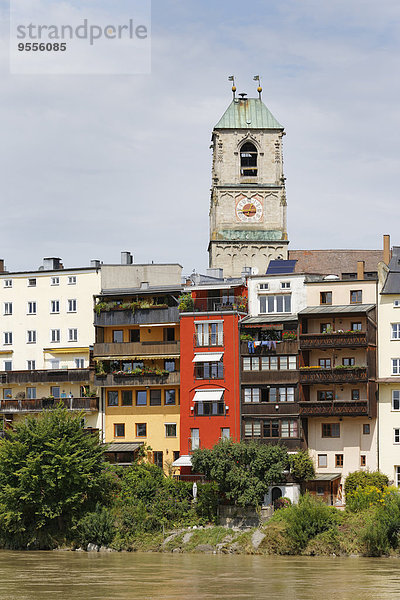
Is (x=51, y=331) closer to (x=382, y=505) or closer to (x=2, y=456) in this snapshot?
(x=2, y=456)

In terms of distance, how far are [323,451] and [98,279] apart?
23.4 meters

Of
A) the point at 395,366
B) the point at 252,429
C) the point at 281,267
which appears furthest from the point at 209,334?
the point at 395,366

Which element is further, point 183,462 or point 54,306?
point 54,306

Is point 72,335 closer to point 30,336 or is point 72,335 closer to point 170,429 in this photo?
point 30,336

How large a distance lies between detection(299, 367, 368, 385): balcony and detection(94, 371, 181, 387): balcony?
10473mm

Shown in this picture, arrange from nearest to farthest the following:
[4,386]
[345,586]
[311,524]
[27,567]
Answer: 1. [345,586]
2. [27,567]
3. [311,524]
4. [4,386]

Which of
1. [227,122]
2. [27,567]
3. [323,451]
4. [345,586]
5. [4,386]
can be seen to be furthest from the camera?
[227,122]

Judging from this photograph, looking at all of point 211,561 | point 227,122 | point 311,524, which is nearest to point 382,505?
point 311,524

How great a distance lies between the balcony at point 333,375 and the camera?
94.4 m

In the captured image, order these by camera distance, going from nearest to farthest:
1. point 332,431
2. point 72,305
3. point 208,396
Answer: point 332,431, point 208,396, point 72,305

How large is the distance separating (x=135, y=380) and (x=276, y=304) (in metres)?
12.1

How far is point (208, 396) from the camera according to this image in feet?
321

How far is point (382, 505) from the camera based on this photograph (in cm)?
8769

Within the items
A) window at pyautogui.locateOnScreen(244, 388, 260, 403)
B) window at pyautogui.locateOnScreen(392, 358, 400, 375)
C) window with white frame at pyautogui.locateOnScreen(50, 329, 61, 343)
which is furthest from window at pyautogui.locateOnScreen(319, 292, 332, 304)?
window with white frame at pyautogui.locateOnScreen(50, 329, 61, 343)
